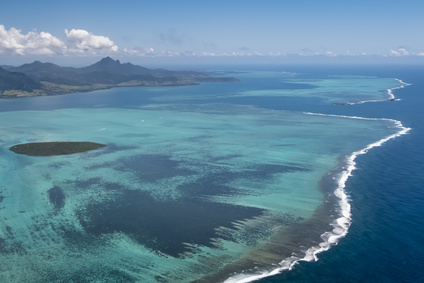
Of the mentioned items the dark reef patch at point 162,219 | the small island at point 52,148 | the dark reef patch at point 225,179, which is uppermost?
the small island at point 52,148

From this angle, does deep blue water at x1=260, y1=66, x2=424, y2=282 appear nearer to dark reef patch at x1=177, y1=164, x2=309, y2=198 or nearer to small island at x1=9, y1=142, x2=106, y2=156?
dark reef patch at x1=177, y1=164, x2=309, y2=198

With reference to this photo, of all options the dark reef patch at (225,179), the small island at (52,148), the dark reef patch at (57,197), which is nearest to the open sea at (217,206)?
the dark reef patch at (57,197)

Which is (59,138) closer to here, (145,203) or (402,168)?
(145,203)

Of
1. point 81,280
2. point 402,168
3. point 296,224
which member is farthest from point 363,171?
point 81,280

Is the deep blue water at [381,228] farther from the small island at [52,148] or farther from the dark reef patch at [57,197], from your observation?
the small island at [52,148]

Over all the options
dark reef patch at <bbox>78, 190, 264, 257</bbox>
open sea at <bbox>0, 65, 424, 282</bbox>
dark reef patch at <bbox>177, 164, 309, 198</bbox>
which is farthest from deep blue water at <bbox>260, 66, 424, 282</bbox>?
dark reef patch at <bbox>177, 164, 309, 198</bbox>

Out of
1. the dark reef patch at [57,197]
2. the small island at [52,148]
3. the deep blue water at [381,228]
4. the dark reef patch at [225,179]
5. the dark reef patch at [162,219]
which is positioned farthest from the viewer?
the small island at [52,148]
